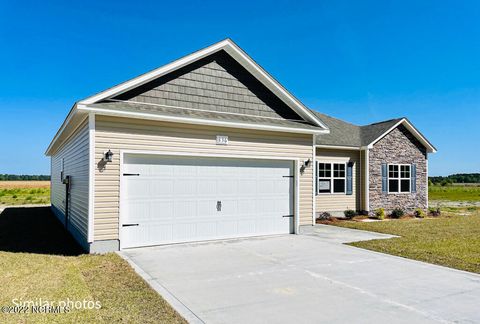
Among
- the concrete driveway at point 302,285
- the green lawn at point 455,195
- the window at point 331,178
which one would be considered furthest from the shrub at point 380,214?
the green lawn at point 455,195

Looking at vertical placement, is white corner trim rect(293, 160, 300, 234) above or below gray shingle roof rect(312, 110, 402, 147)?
below

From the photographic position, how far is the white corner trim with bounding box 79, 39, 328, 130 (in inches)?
338

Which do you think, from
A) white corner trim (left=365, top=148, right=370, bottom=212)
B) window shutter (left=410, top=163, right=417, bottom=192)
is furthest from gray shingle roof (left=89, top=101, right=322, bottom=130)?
window shutter (left=410, top=163, right=417, bottom=192)

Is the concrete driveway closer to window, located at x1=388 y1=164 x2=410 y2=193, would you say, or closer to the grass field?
window, located at x1=388 y1=164 x2=410 y2=193

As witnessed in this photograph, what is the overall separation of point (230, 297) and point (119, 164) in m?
4.72

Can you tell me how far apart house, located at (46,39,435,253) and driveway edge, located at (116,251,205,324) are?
2007mm

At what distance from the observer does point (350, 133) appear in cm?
1875

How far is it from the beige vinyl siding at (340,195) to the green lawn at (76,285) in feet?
35.0

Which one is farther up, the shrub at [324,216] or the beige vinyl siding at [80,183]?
the beige vinyl siding at [80,183]

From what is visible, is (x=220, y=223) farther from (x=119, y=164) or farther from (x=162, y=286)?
(x=162, y=286)

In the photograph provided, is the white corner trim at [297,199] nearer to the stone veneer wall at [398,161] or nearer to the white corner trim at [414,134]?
the stone veneer wall at [398,161]

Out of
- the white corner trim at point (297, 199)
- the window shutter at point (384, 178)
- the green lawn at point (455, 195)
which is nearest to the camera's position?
the white corner trim at point (297, 199)

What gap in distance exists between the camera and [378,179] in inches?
682

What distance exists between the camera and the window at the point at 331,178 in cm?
1600
